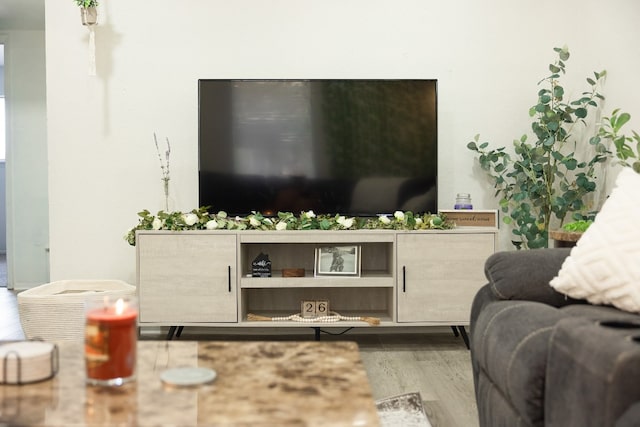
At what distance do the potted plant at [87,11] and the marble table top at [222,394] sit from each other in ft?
8.82

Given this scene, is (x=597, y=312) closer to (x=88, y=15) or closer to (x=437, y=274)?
(x=437, y=274)

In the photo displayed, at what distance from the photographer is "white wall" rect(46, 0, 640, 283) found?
3590 mm

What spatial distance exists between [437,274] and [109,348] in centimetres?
233

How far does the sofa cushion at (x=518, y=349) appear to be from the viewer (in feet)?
4.38

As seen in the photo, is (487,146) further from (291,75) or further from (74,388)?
(74,388)

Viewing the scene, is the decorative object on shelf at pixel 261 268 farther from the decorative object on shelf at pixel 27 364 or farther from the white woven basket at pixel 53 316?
the decorative object on shelf at pixel 27 364

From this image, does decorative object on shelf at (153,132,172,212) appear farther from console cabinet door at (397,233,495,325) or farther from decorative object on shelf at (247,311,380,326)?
console cabinet door at (397,233,495,325)

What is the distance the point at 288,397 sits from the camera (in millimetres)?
993

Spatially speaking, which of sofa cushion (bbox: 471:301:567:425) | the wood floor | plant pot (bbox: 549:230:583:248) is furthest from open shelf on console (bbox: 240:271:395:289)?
sofa cushion (bbox: 471:301:567:425)

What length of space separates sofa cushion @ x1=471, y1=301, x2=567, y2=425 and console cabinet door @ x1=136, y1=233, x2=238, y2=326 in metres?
1.66

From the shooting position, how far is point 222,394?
1.00 m

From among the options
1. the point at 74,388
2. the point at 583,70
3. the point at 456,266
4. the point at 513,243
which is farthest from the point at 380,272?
the point at 74,388

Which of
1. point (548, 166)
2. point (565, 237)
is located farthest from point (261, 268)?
point (548, 166)

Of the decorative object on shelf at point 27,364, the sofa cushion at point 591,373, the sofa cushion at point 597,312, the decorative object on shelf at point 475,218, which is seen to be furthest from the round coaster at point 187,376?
the decorative object on shelf at point 475,218
